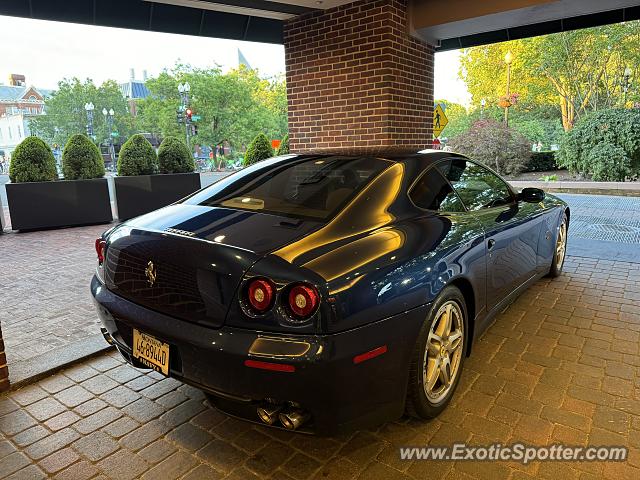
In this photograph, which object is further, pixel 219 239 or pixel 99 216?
pixel 99 216

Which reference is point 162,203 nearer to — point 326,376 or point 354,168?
point 354,168

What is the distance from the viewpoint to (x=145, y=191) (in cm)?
989

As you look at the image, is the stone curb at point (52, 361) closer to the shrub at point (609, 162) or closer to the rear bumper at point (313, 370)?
the rear bumper at point (313, 370)

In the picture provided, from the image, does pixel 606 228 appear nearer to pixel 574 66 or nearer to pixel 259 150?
pixel 259 150

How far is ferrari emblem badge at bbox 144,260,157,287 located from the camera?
2.19m

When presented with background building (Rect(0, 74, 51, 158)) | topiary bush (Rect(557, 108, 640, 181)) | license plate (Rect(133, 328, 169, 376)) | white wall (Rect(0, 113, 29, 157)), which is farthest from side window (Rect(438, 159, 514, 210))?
white wall (Rect(0, 113, 29, 157))

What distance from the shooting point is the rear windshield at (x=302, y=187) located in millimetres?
2508

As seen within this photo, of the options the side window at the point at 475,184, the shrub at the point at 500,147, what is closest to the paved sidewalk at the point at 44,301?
the side window at the point at 475,184

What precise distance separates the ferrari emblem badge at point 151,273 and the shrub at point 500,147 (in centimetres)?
1765

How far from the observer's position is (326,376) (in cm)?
181

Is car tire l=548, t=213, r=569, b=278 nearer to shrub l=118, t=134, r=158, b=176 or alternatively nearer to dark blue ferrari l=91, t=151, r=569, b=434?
dark blue ferrari l=91, t=151, r=569, b=434

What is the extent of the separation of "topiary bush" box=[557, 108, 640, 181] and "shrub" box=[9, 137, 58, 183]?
53.4 ft

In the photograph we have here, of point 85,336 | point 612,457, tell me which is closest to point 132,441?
point 85,336

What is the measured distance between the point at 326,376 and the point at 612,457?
5.09 ft
